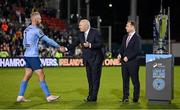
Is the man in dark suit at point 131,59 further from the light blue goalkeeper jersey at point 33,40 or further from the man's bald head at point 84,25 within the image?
the light blue goalkeeper jersey at point 33,40

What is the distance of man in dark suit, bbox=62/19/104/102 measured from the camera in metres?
13.0

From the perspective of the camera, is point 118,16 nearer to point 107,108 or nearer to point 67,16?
point 67,16

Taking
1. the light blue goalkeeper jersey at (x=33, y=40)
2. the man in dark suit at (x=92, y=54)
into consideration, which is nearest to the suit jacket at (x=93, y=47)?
the man in dark suit at (x=92, y=54)

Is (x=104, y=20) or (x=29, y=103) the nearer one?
(x=29, y=103)

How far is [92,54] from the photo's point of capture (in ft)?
42.8

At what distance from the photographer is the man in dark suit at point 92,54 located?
1296 cm

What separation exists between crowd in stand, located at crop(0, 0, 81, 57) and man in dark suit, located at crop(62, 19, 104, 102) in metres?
15.0

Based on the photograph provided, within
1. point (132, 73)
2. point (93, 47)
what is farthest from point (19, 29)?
point (132, 73)

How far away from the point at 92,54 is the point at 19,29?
2036cm

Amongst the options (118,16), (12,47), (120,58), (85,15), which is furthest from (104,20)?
(120,58)

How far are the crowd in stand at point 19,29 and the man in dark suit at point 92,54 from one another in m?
15.0

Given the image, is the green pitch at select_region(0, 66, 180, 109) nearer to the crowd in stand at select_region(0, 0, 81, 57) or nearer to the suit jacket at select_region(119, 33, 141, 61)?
the suit jacket at select_region(119, 33, 141, 61)

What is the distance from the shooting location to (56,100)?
1320 cm

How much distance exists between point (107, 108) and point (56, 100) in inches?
69.8
